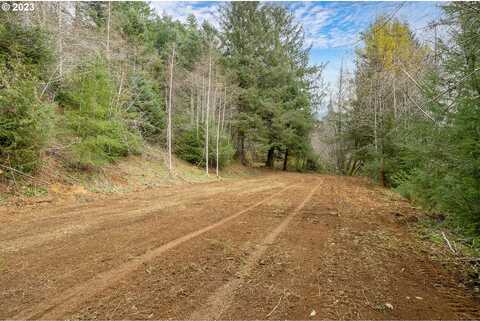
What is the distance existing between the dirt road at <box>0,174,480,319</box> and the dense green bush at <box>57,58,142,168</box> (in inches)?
147

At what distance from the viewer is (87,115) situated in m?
9.02

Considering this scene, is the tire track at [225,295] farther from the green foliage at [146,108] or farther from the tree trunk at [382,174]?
the tree trunk at [382,174]

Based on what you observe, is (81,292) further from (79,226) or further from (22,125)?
(22,125)

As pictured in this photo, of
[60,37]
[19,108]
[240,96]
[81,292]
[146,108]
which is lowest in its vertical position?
[81,292]

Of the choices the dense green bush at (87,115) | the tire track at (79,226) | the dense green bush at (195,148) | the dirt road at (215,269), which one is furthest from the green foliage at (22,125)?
the dense green bush at (195,148)

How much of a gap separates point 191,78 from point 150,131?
184 inches

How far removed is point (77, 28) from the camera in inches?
482

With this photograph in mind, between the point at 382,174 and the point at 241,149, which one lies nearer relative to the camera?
the point at 382,174

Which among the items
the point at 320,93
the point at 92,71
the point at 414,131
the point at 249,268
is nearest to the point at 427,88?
the point at 414,131

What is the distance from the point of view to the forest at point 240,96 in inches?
192

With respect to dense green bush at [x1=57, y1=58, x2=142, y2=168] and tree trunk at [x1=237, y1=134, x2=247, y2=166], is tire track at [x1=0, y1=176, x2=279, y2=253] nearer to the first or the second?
dense green bush at [x1=57, y1=58, x2=142, y2=168]

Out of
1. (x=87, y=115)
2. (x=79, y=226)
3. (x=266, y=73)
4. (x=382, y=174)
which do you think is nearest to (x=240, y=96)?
Result: (x=266, y=73)

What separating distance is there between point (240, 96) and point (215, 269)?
20881 mm

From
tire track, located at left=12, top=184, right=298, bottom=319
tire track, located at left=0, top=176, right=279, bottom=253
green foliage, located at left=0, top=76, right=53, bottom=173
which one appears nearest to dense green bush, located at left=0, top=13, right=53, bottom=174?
green foliage, located at left=0, top=76, right=53, bottom=173
